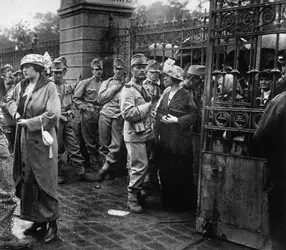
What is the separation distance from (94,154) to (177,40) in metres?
3.08

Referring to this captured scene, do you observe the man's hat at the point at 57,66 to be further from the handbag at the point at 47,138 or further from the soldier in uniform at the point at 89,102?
the handbag at the point at 47,138

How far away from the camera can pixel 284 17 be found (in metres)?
4.48

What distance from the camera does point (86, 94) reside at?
8.83 metres

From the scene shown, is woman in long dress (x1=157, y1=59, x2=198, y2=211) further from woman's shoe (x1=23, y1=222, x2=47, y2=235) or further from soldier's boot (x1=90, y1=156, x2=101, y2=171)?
soldier's boot (x1=90, y1=156, x2=101, y2=171)

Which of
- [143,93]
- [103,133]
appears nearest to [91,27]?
[103,133]

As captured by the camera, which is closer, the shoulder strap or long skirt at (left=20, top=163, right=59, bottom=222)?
long skirt at (left=20, top=163, right=59, bottom=222)

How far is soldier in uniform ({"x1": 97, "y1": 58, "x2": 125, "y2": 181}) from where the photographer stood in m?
8.23

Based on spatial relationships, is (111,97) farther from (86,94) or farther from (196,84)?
(196,84)

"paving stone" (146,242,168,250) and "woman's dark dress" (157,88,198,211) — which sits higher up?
"woman's dark dress" (157,88,198,211)

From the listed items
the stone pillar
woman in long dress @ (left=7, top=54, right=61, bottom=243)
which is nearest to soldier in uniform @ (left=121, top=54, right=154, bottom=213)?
woman in long dress @ (left=7, top=54, right=61, bottom=243)

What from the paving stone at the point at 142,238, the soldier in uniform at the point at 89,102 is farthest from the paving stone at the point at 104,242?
the soldier in uniform at the point at 89,102

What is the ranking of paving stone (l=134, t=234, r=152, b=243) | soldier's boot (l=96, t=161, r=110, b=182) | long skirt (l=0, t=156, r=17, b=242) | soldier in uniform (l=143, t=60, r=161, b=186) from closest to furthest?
long skirt (l=0, t=156, r=17, b=242) → paving stone (l=134, t=234, r=152, b=243) → soldier in uniform (l=143, t=60, r=161, b=186) → soldier's boot (l=96, t=161, r=110, b=182)

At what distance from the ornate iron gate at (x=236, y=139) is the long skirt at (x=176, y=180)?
0.83m

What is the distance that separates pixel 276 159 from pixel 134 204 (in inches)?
116
